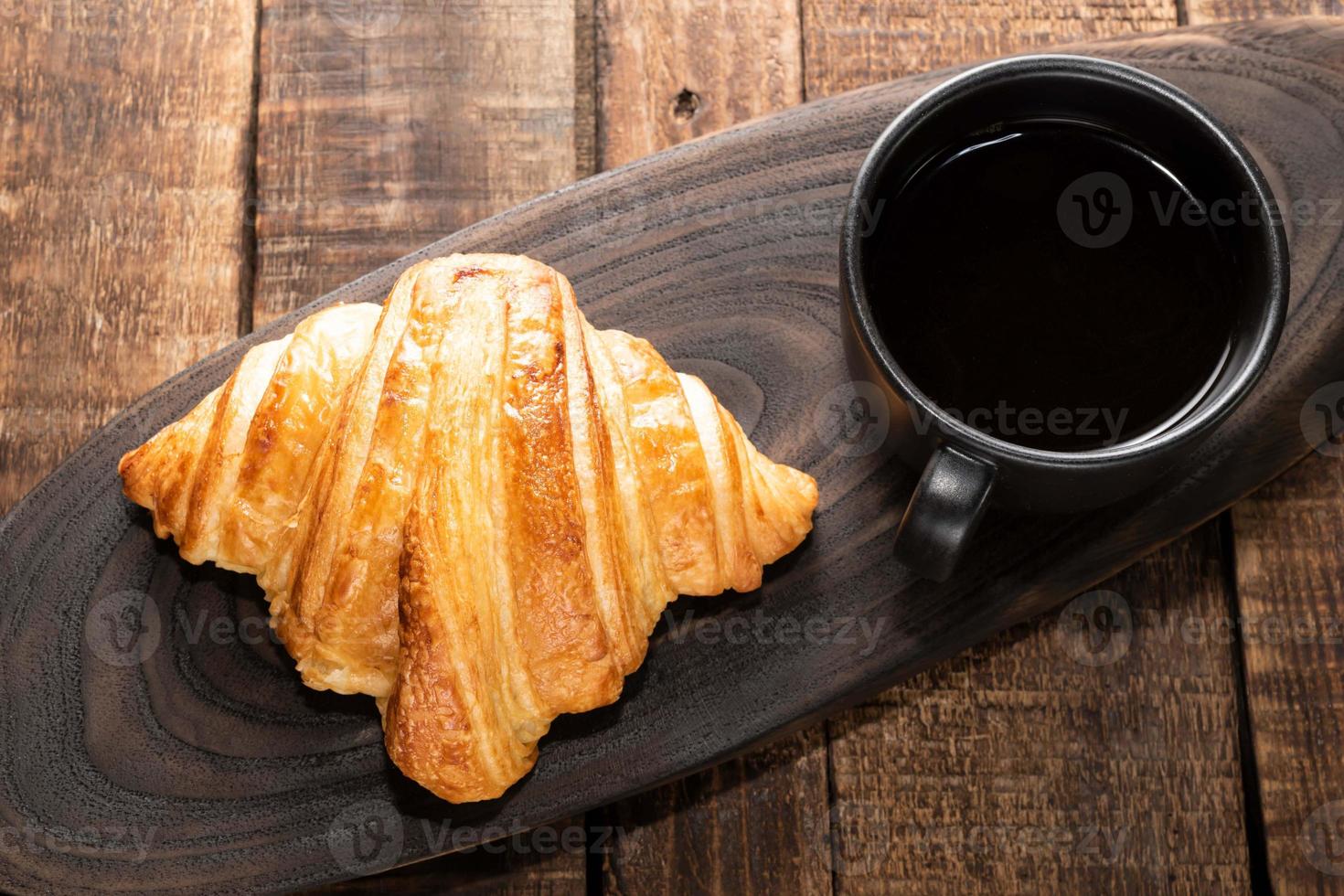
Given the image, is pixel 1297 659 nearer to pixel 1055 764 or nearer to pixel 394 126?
pixel 1055 764

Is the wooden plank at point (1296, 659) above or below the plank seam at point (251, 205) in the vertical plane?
below

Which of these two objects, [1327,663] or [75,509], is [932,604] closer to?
[1327,663]

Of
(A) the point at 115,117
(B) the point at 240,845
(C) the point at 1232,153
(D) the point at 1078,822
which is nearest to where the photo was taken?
(C) the point at 1232,153

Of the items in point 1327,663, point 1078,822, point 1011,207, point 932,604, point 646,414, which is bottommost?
point 1078,822

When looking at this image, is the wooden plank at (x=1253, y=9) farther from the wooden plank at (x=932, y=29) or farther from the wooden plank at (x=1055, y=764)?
the wooden plank at (x=1055, y=764)

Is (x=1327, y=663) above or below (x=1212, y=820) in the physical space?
above

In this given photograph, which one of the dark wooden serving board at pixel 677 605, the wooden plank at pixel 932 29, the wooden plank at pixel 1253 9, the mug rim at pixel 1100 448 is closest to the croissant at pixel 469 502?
the dark wooden serving board at pixel 677 605

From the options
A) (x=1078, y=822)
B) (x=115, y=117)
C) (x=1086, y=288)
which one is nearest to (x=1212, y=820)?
(x=1078, y=822)

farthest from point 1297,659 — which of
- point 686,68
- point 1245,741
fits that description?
point 686,68
